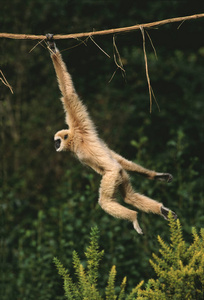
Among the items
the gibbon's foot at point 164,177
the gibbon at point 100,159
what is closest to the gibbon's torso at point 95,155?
the gibbon at point 100,159

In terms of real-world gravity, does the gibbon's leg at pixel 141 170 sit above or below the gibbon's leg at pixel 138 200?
above

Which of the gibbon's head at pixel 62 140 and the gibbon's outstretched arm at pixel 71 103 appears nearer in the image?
the gibbon's outstretched arm at pixel 71 103

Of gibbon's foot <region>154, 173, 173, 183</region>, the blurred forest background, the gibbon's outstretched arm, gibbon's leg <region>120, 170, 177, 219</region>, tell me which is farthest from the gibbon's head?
the blurred forest background

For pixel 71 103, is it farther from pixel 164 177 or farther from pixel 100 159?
pixel 164 177

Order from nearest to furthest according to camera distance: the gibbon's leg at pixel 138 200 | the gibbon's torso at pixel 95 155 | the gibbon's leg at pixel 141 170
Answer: the gibbon's leg at pixel 138 200, the gibbon's torso at pixel 95 155, the gibbon's leg at pixel 141 170

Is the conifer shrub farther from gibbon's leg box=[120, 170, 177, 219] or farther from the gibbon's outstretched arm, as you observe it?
the gibbon's outstretched arm

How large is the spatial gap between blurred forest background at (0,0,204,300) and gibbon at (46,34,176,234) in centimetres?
165

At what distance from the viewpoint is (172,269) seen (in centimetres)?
409

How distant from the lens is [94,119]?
10797mm

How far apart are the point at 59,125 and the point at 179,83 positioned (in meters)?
4.06

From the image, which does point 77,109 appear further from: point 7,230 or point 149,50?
point 149,50

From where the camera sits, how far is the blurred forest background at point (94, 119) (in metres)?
7.45

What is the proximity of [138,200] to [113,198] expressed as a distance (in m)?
0.32

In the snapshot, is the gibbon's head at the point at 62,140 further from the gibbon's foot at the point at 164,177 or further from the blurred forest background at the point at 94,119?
the blurred forest background at the point at 94,119
